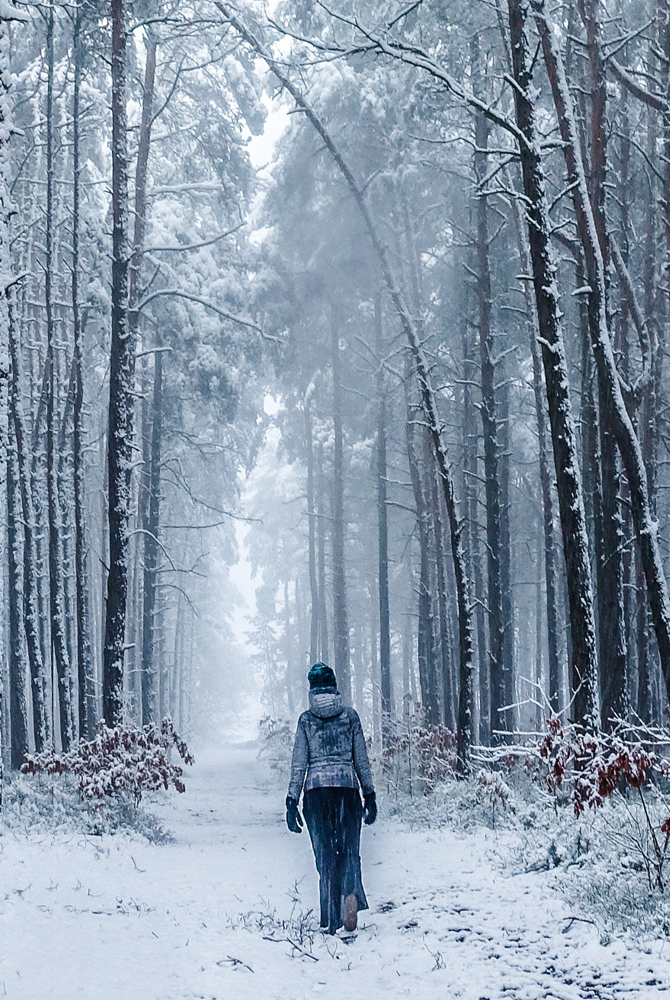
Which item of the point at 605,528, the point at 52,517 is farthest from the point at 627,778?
the point at 52,517

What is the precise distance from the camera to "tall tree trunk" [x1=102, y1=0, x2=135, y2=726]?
40.9 feet

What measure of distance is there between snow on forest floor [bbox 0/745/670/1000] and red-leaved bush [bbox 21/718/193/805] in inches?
49.2

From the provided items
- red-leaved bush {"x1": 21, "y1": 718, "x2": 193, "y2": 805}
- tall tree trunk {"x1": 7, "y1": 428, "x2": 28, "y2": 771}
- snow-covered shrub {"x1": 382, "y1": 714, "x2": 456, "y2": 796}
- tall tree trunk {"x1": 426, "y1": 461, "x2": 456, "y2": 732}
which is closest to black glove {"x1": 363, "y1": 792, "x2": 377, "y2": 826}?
red-leaved bush {"x1": 21, "y1": 718, "x2": 193, "y2": 805}

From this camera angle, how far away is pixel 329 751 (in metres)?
6.40

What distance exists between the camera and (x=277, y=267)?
74.9 ft

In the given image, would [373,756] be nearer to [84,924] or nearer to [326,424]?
[84,924]

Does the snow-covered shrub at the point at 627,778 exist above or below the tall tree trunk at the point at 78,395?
below

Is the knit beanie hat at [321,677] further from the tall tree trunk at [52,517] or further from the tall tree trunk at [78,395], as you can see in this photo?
the tall tree trunk at [52,517]

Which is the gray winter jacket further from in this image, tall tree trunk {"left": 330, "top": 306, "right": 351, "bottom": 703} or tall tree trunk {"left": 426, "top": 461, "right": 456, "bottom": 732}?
tall tree trunk {"left": 330, "top": 306, "right": 351, "bottom": 703}

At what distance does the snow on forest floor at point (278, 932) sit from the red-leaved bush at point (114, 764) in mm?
1249

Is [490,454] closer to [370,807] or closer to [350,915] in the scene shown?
[370,807]

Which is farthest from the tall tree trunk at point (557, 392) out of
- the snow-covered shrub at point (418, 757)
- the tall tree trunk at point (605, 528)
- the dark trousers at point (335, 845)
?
the snow-covered shrub at point (418, 757)

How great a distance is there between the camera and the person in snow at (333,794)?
20.2ft

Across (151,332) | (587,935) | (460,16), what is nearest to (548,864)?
(587,935)
